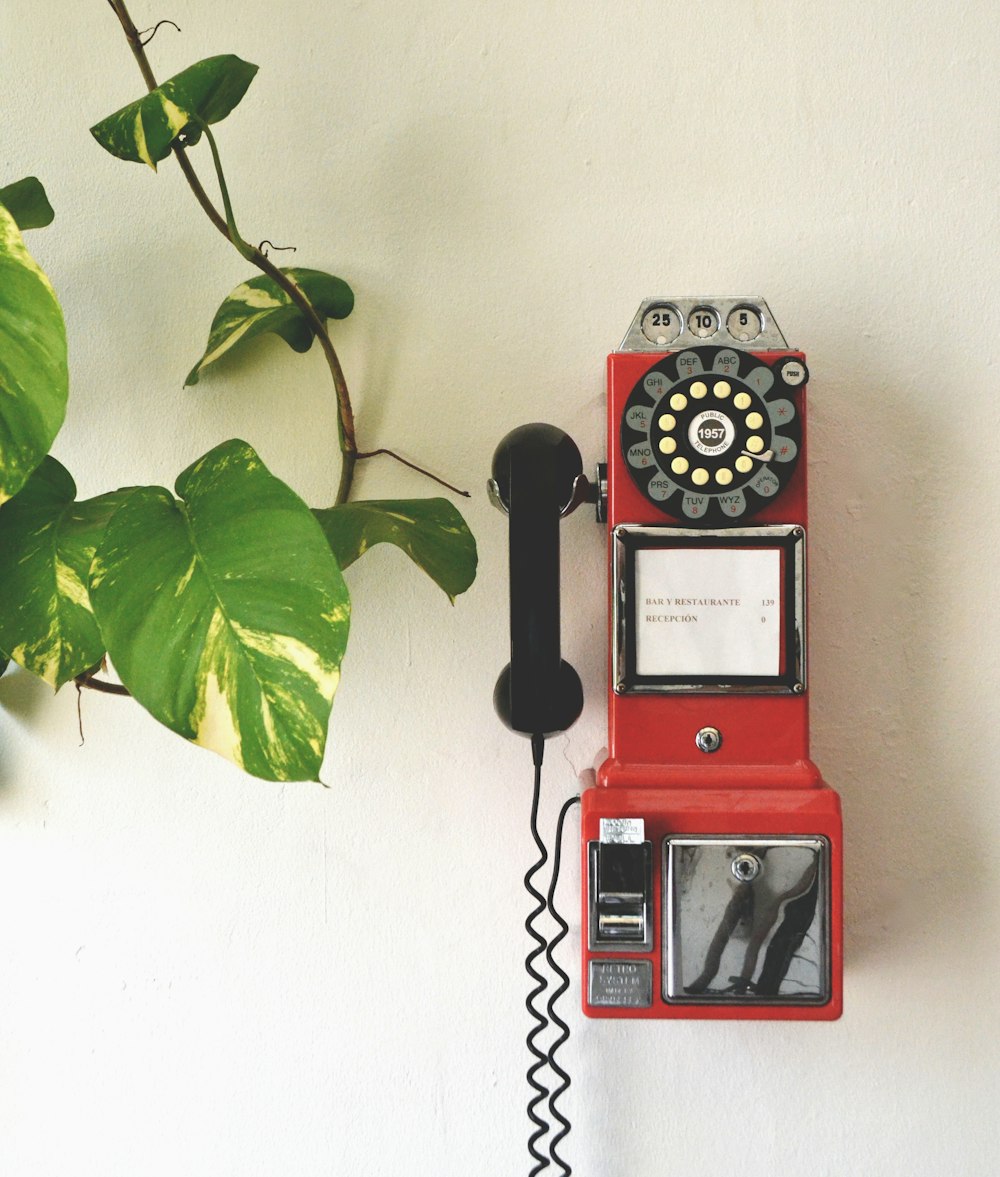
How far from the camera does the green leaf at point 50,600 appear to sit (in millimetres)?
635

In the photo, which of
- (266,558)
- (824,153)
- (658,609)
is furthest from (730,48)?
(266,558)

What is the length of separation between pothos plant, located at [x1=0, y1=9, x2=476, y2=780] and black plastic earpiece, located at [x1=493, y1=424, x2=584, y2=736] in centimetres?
5

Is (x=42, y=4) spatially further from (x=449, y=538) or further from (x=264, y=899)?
(x=264, y=899)

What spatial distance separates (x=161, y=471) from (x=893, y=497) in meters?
0.66

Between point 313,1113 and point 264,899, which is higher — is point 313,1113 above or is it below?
below

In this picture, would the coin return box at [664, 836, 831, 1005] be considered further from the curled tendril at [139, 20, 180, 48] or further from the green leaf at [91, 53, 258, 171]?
the curled tendril at [139, 20, 180, 48]

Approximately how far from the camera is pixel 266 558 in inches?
21.6

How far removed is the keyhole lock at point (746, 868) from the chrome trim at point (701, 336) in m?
0.38

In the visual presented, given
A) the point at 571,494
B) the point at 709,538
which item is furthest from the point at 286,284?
the point at 709,538

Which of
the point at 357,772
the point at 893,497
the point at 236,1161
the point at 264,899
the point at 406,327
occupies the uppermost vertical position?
the point at 406,327

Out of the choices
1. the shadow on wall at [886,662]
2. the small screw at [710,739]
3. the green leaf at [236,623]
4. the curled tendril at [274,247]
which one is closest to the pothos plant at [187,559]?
the green leaf at [236,623]

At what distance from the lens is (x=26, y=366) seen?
58cm

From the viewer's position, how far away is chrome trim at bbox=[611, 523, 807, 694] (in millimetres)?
693

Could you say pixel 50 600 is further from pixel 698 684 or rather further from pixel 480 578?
pixel 698 684
